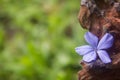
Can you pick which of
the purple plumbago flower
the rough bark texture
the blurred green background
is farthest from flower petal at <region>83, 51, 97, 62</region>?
the blurred green background

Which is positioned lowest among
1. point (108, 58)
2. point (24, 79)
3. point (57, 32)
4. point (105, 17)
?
point (108, 58)

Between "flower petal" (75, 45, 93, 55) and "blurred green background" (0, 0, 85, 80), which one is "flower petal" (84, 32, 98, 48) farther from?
"blurred green background" (0, 0, 85, 80)

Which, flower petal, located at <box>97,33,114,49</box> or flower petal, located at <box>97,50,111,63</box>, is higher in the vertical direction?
flower petal, located at <box>97,33,114,49</box>

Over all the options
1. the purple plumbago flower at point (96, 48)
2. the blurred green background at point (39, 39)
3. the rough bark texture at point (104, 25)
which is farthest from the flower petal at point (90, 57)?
the blurred green background at point (39, 39)

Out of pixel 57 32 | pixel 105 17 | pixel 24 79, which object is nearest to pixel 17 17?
pixel 57 32

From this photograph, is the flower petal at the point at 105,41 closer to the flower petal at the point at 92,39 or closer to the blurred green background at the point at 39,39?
the flower petal at the point at 92,39

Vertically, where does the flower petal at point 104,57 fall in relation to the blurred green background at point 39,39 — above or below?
below

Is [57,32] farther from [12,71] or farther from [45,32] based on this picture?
[12,71]
